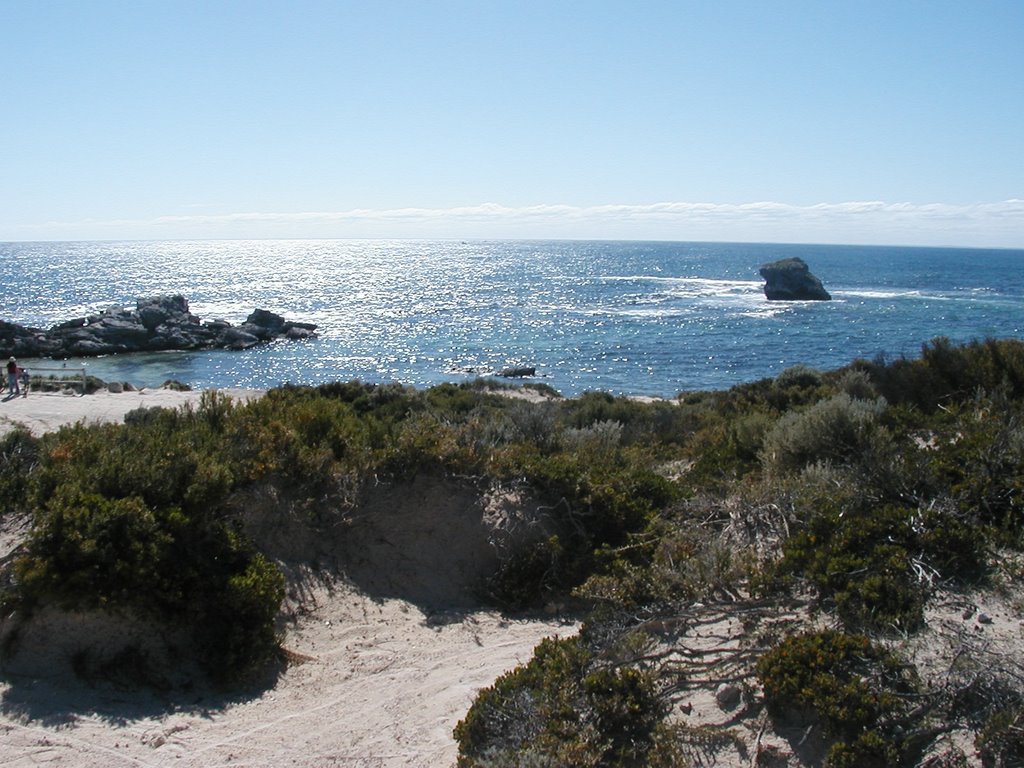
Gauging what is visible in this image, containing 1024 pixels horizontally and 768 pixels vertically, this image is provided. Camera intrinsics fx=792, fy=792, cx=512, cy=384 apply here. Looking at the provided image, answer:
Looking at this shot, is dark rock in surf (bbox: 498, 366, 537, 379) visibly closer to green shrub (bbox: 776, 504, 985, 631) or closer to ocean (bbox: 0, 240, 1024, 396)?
ocean (bbox: 0, 240, 1024, 396)

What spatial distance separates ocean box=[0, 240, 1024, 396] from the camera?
43.9 metres

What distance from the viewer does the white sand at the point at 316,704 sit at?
5.75 m

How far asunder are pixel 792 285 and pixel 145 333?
60.2m

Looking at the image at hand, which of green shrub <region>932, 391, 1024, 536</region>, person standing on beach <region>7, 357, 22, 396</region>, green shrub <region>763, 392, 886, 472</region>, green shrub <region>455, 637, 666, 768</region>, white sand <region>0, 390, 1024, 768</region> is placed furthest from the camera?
person standing on beach <region>7, 357, 22, 396</region>

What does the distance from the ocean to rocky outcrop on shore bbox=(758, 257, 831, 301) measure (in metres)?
2.15

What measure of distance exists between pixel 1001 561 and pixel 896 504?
3.39 ft

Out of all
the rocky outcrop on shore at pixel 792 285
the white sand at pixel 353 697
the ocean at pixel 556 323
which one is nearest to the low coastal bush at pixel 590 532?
the white sand at pixel 353 697

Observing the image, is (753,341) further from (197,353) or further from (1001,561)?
(1001,561)

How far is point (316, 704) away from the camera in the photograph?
6.52 m

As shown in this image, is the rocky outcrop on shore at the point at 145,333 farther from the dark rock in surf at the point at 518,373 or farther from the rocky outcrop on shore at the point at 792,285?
the rocky outcrop on shore at the point at 792,285

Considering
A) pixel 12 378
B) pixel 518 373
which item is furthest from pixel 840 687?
pixel 518 373

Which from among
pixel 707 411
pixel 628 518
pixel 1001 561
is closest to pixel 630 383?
pixel 707 411

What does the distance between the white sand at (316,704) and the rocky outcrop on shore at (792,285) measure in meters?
79.0

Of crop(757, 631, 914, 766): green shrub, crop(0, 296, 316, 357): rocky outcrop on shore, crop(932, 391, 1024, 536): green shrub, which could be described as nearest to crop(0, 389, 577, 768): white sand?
crop(757, 631, 914, 766): green shrub
